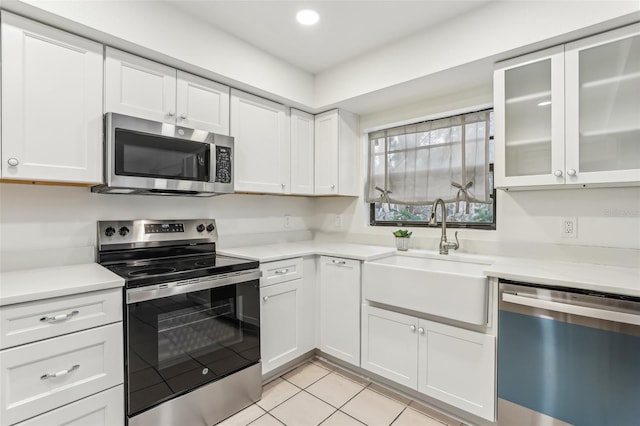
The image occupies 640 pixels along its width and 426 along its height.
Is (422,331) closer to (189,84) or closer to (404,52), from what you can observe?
(404,52)

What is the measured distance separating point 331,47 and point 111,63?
4.80ft

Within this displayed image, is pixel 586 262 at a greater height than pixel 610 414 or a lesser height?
greater

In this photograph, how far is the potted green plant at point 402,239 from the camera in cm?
251

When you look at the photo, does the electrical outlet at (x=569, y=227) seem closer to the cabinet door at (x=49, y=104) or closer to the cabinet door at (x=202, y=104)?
the cabinet door at (x=202, y=104)

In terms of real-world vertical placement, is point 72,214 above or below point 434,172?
below

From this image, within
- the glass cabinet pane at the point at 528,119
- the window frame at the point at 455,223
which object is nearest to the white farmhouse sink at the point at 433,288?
the window frame at the point at 455,223

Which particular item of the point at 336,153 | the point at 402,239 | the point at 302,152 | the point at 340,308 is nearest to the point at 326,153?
the point at 336,153

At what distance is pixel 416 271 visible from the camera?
1905 mm

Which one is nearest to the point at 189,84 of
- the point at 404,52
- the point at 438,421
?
the point at 404,52

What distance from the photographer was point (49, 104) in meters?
1.55

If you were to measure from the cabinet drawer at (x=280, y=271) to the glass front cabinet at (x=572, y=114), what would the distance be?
1.49 metres

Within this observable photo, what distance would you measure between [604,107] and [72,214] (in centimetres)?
305

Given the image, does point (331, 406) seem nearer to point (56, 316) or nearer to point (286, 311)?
point (286, 311)

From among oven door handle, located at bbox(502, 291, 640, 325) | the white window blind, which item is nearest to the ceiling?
the white window blind
